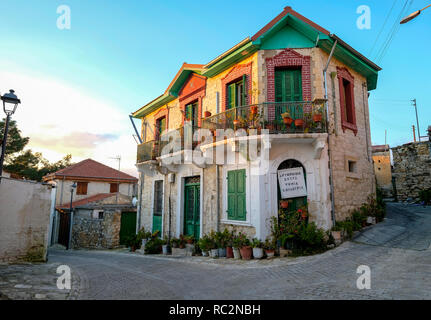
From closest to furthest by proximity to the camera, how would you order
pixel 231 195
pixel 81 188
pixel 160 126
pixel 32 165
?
pixel 231 195, pixel 160 126, pixel 81 188, pixel 32 165

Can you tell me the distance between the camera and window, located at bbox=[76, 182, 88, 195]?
23766 millimetres

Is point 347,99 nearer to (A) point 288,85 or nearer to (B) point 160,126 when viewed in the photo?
(A) point 288,85

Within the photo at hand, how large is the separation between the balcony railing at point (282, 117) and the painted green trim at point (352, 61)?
2.31 m

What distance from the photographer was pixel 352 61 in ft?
33.8

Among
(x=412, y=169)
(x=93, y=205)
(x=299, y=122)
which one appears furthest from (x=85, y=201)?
(x=412, y=169)

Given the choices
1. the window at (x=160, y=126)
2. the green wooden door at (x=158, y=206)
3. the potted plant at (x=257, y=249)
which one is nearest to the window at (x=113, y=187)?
the window at (x=160, y=126)

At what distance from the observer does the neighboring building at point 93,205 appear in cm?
1628

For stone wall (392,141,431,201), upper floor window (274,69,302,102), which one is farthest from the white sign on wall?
stone wall (392,141,431,201)

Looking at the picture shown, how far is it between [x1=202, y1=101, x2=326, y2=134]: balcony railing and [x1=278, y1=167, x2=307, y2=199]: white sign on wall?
51.3 inches

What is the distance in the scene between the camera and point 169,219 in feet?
41.0

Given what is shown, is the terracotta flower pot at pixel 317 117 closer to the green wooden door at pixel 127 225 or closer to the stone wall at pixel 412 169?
the stone wall at pixel 412 169

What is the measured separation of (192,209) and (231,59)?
247 inches

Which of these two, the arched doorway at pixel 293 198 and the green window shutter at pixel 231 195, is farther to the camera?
the green window shutter at pixel 231 195
